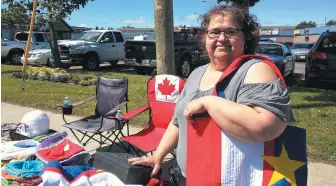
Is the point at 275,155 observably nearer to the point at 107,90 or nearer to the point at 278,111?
the point at 278,111

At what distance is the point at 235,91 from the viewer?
1741mm

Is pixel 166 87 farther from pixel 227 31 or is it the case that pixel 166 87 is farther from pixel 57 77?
pixel 57 77

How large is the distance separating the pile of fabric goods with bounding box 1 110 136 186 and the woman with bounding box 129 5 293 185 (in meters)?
0.90

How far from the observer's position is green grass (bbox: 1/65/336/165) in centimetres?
472

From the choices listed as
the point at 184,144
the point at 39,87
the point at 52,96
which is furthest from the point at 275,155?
the point at 39,87

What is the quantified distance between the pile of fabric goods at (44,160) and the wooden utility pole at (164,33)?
5.82 feet

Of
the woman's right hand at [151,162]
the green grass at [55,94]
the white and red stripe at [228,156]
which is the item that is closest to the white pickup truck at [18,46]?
the green grass at [55,94]

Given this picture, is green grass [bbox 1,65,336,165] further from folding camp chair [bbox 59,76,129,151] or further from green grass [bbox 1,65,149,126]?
folding camp chair [bbox 59,76,129,151]

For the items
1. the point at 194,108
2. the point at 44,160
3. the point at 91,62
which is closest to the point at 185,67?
the point at 91,62

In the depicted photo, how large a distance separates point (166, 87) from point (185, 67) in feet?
26.4

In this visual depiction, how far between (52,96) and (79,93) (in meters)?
0.71

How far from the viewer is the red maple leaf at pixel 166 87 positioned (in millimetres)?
4547

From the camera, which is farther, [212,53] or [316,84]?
[316,84]

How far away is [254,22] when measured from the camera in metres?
1.96
